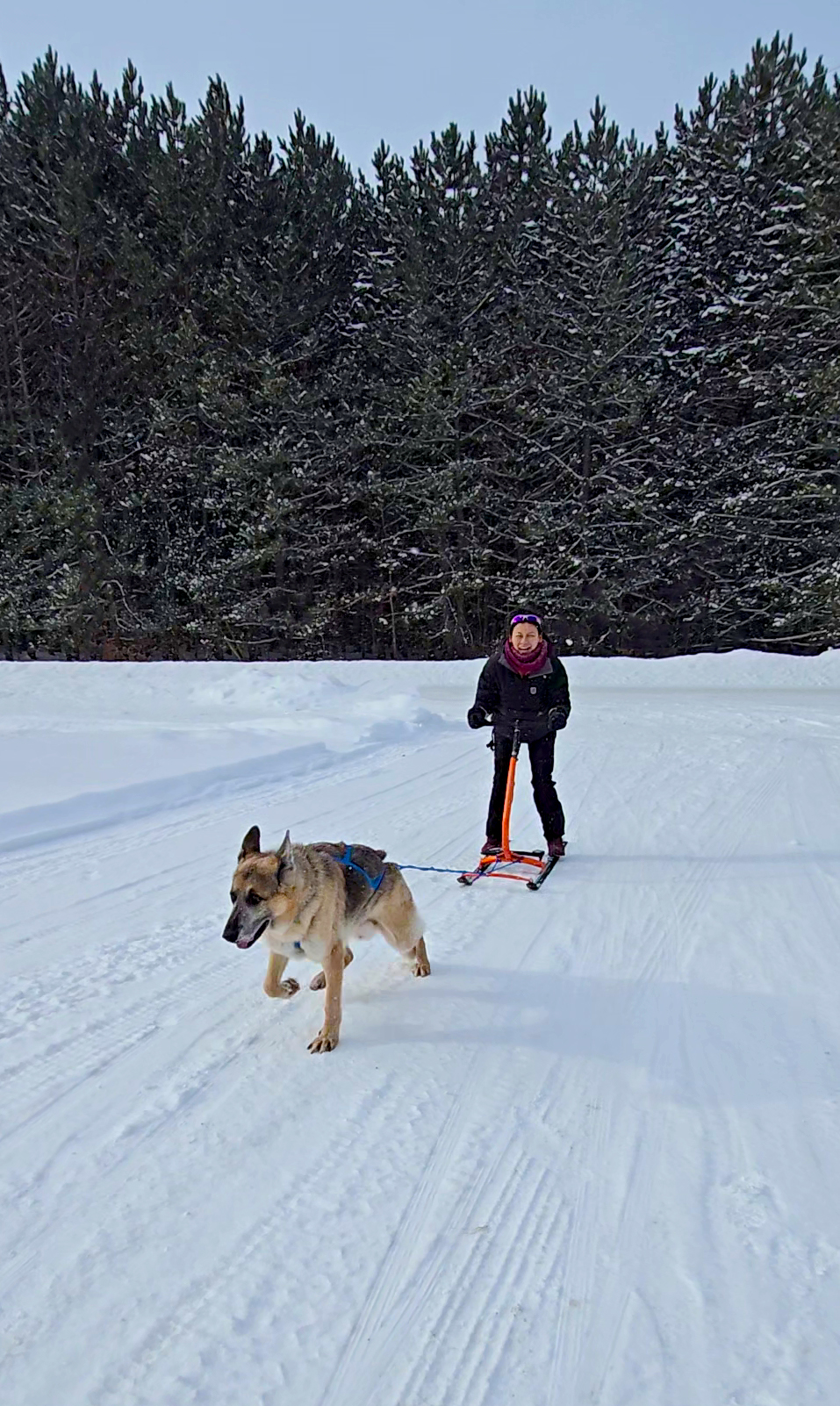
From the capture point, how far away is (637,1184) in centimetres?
272

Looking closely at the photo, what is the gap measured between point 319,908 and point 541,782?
3.24m

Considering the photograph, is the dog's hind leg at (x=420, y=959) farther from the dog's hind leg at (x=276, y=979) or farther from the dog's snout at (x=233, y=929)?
the dog's snout at (x=233, y=929)

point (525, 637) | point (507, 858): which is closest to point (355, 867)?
point (507, 858)

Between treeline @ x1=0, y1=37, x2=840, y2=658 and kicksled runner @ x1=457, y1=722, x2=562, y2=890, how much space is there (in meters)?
18.4

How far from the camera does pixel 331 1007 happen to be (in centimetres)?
364

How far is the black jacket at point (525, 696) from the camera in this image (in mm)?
6500

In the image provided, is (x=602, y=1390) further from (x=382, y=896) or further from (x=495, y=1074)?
(x=382, y=896)

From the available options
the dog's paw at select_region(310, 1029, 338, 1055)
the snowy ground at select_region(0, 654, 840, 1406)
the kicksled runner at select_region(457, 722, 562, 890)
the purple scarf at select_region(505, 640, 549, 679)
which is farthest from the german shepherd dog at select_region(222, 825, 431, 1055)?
the purple scarf at select_region(505, 640, 549, 679)

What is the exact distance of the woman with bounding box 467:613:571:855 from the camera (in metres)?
6.45

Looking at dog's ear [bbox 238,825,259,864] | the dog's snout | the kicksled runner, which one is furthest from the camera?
the kicksled runner

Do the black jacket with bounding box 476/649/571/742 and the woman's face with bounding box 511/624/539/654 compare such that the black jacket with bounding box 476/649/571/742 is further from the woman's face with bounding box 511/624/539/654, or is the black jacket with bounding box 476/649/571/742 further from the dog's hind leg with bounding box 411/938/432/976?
the dog's hind leg with bounding box 411/938/432/976

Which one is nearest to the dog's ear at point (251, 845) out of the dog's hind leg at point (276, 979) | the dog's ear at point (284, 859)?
the dog's ear at point (284, 859)

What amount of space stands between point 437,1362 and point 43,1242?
1192mm

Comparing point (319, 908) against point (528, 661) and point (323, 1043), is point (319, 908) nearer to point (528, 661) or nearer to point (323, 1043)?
point (323, 1043)
